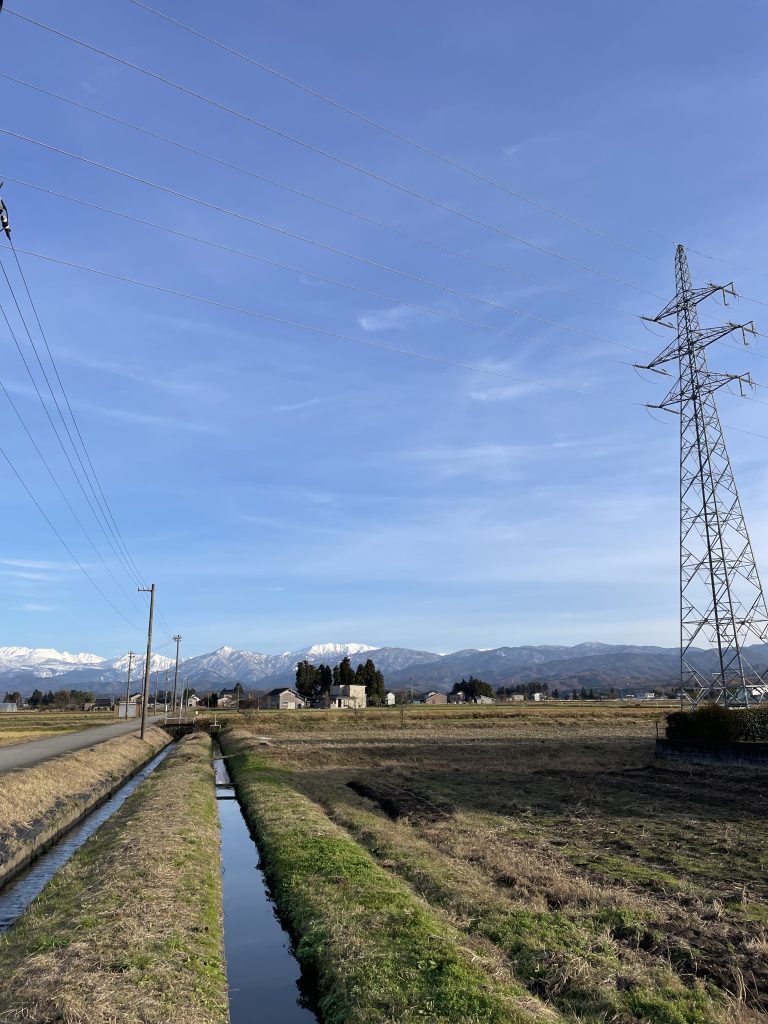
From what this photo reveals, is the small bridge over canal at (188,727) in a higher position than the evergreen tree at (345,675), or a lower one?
lower

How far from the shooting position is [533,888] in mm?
12641

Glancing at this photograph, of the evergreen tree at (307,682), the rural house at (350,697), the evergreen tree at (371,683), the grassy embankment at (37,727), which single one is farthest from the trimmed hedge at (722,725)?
the evergreen tree at (307,682)

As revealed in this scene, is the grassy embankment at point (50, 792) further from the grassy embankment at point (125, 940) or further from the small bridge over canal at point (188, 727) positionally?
the small bridge over canal at point (188, 727)

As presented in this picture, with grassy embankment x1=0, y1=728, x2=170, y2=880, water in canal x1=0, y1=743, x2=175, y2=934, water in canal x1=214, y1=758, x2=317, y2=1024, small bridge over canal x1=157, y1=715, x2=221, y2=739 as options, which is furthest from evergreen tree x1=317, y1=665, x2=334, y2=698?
water in canal x1=214, y1=758, x2=317, y2=1024

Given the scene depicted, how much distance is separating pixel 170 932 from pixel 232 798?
21.3 metres

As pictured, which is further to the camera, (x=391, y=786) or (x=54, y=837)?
(x=391, y=786)

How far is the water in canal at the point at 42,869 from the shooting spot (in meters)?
14.0

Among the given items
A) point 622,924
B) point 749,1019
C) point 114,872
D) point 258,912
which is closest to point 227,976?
point 258,912

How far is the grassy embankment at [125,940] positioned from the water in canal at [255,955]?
47 centimetres

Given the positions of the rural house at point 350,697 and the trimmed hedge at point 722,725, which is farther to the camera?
the rural house at point 350,697

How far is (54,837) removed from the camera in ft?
69.1

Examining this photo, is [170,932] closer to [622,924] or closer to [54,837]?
[622,924]

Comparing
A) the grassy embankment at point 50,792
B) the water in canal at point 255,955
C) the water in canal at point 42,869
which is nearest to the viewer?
the water in canal at point 255,955

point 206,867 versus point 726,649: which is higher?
point 726,649
